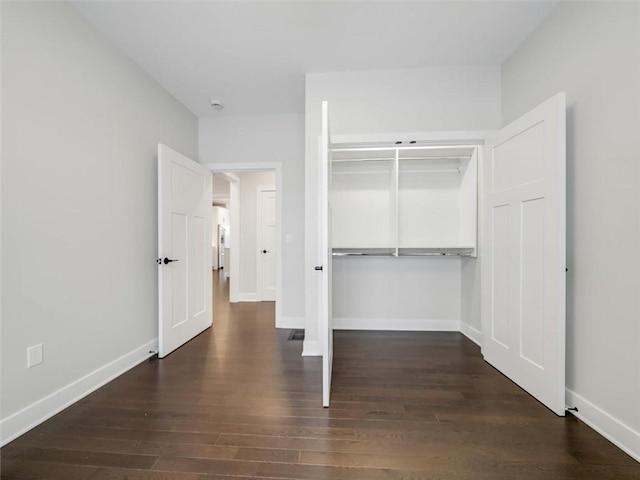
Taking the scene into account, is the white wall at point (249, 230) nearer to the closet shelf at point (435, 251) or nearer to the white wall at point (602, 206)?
the closet shelf at point (435, 251)

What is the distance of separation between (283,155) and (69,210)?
2.23 m

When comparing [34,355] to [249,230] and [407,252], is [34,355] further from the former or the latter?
[249,230]

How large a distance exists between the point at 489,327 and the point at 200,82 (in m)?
3.45

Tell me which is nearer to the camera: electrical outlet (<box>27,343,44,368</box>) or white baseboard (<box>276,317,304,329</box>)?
electrical outlet (<box>27,343,44,368</box>)

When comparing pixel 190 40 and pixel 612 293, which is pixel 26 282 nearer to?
pixel 190 40

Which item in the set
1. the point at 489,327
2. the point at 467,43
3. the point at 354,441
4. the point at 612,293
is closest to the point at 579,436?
the point at 612,293

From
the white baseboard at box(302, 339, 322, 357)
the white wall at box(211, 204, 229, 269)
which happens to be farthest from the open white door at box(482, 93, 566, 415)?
the white wall at box(211, 204, 229, 269)

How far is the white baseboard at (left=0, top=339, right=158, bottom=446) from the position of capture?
1.57 meters

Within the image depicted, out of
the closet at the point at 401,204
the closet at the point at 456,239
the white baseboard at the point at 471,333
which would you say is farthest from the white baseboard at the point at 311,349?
the white baseboard at the point at 471,333

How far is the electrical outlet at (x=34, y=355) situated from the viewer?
168 cm

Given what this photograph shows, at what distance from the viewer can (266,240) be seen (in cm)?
520

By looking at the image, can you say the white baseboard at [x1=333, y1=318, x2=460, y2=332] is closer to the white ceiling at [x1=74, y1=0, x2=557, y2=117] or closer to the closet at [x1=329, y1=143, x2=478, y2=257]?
the closet at [x1=329, y1=143, x2=478, y2=257]

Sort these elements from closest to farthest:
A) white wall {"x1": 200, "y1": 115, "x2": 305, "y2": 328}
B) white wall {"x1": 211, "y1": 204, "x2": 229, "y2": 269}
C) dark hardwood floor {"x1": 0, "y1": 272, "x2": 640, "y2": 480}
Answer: dark hardwood floor {"x1": 0, "y1": 272, "x2": 640, "y2": 480}
white wall {"x1": 200, "y1": 115, "x2": 305, "y2": 328}
white wall {"x1": 211, "y1": 204, "x2": 229, "y2": 269}

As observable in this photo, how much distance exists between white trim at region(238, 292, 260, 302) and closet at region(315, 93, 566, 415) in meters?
2.13
